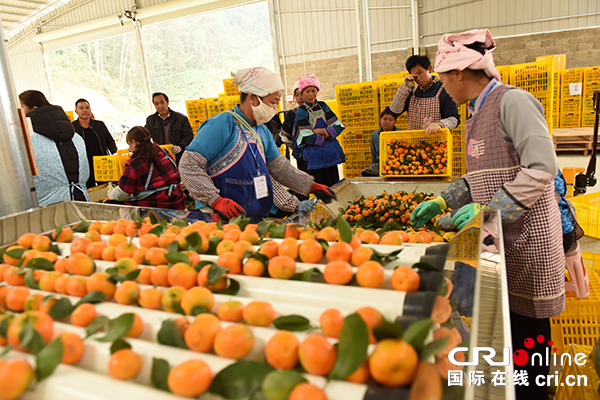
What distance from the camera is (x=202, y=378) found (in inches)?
24.7

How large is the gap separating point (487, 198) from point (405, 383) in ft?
4.23

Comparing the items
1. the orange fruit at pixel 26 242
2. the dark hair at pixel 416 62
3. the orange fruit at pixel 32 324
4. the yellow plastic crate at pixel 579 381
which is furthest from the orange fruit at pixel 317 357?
the dark hair at pixel 416 62

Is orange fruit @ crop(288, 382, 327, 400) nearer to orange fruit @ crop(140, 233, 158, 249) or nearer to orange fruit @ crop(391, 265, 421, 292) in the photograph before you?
orange fruit @ crop(391, 265, 421, 292)

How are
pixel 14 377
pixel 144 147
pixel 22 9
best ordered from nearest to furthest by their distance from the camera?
pixel 14 377, pixel 144 147, pixel 22 9

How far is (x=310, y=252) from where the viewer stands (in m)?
1.03

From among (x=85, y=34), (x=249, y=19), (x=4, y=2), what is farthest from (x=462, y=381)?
(x=4, y=2)

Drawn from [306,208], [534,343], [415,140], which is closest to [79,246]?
[306,208]

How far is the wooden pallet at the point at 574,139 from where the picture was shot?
7.20 meters

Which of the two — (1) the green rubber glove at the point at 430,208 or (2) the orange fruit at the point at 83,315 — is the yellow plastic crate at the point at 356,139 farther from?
(2) the orange fruit at the point at 83,315

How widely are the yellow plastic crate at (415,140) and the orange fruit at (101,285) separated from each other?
3.21 metres

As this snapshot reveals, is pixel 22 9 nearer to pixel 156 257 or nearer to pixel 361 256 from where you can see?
pixel 156 257

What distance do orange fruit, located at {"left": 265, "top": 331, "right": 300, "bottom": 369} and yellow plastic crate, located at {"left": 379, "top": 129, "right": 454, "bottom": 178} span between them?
3.28m

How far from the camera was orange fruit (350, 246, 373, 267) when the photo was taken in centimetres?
97

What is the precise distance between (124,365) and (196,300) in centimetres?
19
